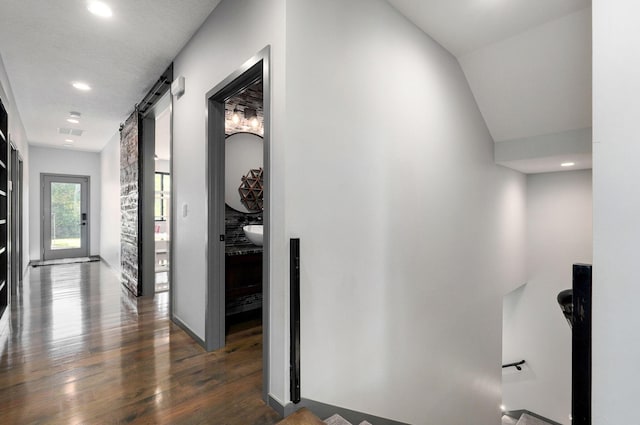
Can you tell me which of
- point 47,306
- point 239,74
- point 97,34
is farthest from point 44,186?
point 239,74

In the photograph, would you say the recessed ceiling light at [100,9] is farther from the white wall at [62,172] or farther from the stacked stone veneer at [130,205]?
the white wall at [62,172]

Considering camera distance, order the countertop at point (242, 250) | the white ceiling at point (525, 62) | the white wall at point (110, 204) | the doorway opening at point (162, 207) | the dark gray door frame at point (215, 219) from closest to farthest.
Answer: the white ceiling at point (525, 62)
the dark gray door frame at point (215, 219)
the countertop at point (242, 250)
the doorway opening at point (162, 207)
the white wall at point (110, 204)

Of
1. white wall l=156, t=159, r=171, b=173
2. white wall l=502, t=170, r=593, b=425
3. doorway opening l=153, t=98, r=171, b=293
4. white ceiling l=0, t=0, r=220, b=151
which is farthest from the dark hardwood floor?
white wall l=502, t=170, r=593, b=425

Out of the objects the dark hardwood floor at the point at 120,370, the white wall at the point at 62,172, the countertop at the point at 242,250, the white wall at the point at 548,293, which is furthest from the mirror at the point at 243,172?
the white wall at the point at 62,172

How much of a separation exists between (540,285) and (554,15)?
389cm

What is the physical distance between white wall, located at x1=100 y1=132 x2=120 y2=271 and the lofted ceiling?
2059 millimetres

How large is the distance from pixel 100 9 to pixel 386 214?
272cm

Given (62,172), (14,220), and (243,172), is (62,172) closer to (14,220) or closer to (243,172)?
(14,220)

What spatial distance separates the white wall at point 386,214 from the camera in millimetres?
1746

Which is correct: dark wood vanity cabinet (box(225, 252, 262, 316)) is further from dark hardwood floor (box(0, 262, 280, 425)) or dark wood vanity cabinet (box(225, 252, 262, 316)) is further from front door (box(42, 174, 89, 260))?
front door (box(42, 174, 89, 260))

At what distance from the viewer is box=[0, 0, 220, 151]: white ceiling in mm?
2371

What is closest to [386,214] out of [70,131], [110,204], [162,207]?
[110,204]

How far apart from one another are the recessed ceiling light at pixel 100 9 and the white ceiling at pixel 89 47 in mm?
39

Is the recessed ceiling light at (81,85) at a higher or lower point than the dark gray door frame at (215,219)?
higher
